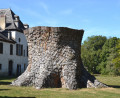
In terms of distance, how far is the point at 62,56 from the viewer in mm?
14078

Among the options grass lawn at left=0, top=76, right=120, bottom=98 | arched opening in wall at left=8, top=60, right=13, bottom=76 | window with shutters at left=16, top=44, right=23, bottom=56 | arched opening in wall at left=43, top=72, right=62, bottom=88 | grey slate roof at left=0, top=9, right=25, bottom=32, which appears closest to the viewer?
grass lawn at left=0, top=76, right=120, bottom=98

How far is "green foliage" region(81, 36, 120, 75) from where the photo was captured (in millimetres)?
42591

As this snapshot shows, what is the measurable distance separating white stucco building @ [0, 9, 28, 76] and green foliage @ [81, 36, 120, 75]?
1291cm

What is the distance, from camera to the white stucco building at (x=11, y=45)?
32594 millimetres

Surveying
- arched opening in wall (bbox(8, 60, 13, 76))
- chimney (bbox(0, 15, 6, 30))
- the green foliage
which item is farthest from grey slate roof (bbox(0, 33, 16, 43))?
the green foliage

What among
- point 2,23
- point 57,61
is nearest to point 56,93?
point 57,61

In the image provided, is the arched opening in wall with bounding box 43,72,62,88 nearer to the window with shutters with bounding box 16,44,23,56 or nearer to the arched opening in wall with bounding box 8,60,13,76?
the arched opening in wall with bounding box 8,60,13,76

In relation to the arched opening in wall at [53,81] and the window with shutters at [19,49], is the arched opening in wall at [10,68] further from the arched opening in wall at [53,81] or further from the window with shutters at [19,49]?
the arched opening in wall at [53,81]

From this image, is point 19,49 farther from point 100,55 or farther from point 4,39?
point 100,55

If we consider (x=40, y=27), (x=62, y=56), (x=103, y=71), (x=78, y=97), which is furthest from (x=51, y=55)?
(x=103, y=71)

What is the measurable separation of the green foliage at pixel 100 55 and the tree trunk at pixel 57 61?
25693 mm

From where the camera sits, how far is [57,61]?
46.0ft

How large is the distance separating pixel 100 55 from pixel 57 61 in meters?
37.1

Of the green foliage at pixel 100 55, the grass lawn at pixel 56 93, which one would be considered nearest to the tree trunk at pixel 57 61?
the grass lawn at pixel 56 93
